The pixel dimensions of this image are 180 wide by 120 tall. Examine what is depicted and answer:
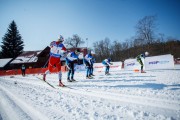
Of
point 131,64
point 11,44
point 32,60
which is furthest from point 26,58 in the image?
point 131,64

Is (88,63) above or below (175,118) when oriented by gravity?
above

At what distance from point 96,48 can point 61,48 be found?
78.6m

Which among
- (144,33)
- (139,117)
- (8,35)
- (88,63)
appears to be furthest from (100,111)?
(8,35)

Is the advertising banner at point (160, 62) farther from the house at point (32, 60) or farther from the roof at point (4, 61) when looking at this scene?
the roof at point (4, 61)

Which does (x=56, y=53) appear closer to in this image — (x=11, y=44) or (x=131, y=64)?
(x=131, y=64)

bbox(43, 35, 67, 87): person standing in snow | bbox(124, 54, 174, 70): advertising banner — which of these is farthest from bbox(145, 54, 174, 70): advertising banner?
bbox(43, 35, 67, 87): person standing in snow

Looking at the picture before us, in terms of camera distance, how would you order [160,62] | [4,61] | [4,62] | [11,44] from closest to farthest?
[160,62]
[4,62]
[4,61]
[11,44]

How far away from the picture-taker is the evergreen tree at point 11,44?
58994mm

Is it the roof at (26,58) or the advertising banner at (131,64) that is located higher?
the roof at (26,58)

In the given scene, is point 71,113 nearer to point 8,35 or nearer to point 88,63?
point 88,63

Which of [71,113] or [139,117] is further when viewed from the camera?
[71,113]

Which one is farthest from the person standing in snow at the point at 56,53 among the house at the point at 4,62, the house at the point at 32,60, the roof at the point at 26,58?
the house at the point at 4,62

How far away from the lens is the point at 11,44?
59656mm

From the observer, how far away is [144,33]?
46.7 meters
